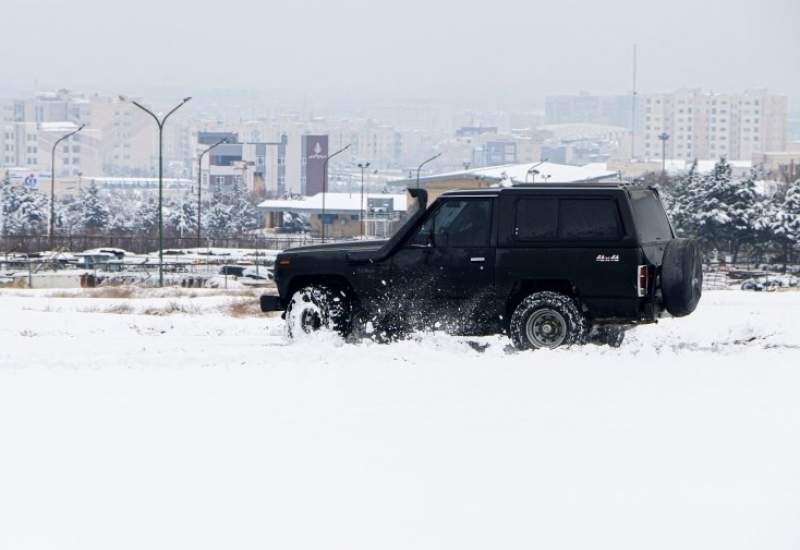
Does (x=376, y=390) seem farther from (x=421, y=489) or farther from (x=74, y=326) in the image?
(x=74, y=326)

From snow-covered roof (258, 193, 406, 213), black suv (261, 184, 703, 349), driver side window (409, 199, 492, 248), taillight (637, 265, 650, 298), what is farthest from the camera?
snow-covered roof (258, 193, 406, 213)

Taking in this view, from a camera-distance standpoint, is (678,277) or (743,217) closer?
(678,277)

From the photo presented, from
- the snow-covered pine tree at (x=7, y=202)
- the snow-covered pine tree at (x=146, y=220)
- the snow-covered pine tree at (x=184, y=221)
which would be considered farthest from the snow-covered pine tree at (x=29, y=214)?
the snow-covered pine tree at (x=184, y=221)

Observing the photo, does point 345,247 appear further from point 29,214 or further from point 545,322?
point 29,214

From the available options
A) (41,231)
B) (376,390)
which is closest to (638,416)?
(376,390)

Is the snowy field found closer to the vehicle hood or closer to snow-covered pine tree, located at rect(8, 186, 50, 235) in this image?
the vehicle hood

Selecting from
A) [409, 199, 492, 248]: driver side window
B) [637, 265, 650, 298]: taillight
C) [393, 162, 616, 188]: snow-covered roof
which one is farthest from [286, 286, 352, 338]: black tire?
[393, 162, 616, 188]: snow-covered roof

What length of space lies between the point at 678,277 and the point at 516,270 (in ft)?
6.12

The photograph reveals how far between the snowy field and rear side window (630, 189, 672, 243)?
1320 millimetres

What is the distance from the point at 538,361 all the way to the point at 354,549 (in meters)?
7.47

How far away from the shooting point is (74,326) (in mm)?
22484

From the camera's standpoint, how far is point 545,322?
56.9ft

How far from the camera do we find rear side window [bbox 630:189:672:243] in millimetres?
17359

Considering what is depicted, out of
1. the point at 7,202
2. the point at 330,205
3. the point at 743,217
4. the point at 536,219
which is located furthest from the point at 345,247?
the point at 330,205
